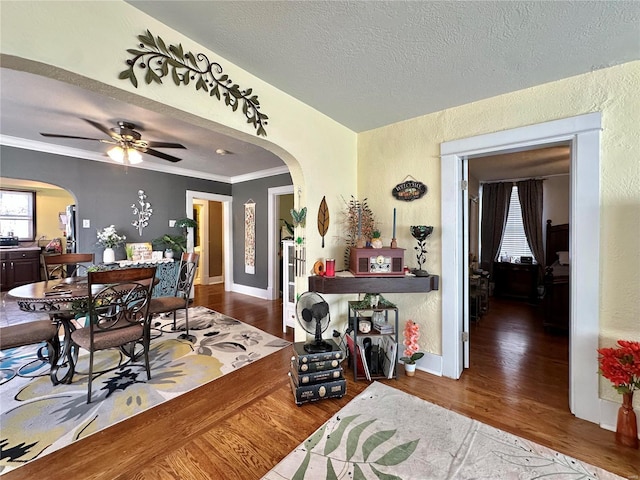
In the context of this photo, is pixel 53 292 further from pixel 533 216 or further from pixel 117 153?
pixel 533 216

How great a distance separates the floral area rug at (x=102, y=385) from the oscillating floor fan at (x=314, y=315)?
0.91m

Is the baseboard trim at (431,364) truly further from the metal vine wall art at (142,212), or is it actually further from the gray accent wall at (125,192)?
the metal vine wall art at (142,212)

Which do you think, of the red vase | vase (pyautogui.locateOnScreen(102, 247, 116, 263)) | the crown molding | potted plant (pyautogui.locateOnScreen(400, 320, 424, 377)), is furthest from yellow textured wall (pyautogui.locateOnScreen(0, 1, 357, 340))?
vase (pyautogui.locateOnScreen(102, 247, 116, 263))

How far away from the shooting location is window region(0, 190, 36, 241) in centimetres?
604

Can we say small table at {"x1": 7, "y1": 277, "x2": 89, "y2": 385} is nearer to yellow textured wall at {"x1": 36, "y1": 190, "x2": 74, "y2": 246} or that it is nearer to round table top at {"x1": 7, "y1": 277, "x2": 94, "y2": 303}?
round table top at {"x1": 7, "y1": 277, "x2": 94, "y2": 303}

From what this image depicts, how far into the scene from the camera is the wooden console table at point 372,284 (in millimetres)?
2227

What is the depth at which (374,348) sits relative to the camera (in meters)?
2.49

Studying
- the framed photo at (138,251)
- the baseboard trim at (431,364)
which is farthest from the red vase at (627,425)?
the framed photo at (138,251)

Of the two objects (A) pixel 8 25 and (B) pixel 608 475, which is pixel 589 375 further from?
(A) pixel 8 25

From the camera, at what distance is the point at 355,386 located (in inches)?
89.7

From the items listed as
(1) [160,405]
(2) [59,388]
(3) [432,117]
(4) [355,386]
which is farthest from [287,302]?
(3) [432,117]

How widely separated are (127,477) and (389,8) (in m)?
2.80

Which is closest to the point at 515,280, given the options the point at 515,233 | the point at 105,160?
the point at 515,233

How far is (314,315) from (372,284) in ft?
1.83
